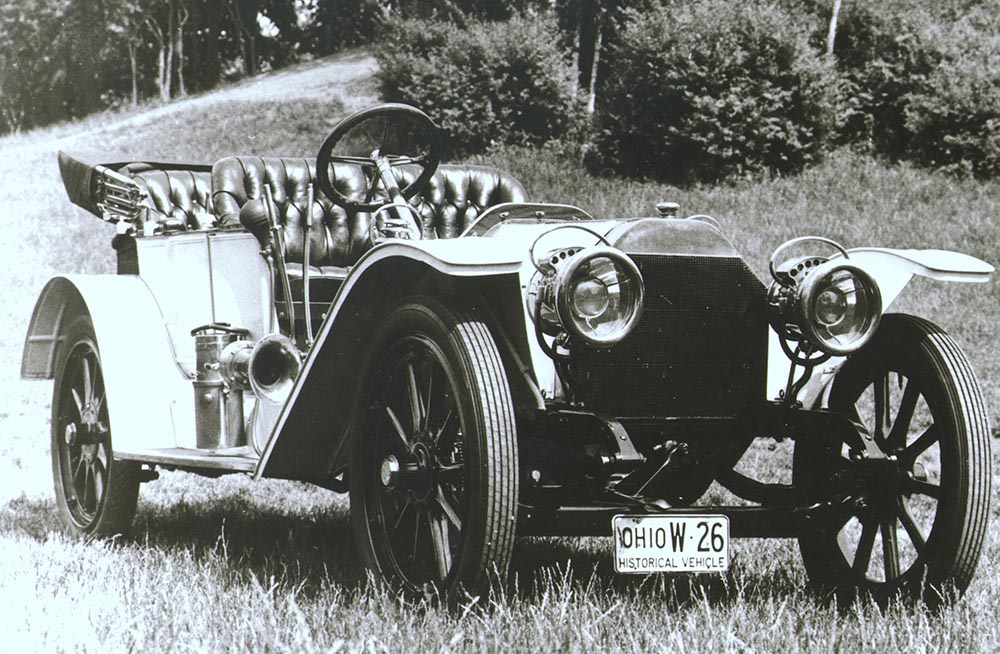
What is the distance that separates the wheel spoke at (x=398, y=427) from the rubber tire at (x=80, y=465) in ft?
6.08

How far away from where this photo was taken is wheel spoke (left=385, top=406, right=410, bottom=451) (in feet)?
11.7

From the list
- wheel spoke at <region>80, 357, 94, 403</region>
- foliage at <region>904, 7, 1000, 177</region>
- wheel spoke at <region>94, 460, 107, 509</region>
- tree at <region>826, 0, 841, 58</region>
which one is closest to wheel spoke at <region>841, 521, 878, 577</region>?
wheel spoke at <region>94, 460, 107, 509</region>

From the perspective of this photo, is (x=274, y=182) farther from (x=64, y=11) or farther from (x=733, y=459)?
(x=64, y=11)

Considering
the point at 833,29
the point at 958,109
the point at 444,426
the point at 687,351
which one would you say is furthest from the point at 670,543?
the point at 833,29

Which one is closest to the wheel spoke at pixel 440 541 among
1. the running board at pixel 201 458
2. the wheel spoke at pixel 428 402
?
the wheel spoke at pixel 428 402

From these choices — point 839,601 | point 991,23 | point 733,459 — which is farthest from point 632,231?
point 991,23

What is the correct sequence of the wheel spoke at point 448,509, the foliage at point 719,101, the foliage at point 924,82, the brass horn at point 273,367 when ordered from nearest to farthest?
the wheel spoke at point 448,509 → the brass horn at point 273,367 → the foliage at point 924,82 → the foliage at point 719,101

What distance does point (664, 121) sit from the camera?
15.3m

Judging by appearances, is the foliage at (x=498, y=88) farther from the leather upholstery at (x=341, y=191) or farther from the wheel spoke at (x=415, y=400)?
the wheel spoke at (x=415, y=400)

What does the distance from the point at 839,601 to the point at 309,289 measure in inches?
101

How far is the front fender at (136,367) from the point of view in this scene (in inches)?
193

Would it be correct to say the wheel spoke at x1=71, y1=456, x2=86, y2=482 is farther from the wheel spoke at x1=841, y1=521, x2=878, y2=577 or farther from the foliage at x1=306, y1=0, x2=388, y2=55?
the foliage at x1=306, y1=0, x2=388, y2=55

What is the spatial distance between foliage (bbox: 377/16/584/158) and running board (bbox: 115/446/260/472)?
14.3 meters

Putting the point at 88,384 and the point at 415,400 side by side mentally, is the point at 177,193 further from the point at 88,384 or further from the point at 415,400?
the point at 415,400
